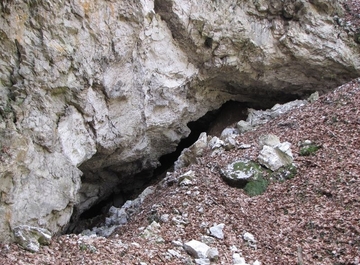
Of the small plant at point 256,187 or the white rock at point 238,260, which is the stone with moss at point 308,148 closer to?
the small plant at point 256,187

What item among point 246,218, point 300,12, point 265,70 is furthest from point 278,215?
point 300,12

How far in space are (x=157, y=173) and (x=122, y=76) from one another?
20.1ft

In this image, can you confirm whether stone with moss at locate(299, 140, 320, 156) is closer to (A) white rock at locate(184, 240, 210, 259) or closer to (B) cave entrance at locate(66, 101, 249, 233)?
(A) white rock at locate(184, 240, 210, 259)

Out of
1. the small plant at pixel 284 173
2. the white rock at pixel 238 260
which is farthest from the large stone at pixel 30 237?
the small plant at pixel 284 173

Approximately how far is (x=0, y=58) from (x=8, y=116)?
3.74ft

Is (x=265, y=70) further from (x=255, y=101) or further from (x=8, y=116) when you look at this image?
(x=8, y=116)

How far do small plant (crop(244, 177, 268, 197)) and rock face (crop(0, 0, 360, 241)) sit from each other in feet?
13.0

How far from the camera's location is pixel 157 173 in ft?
49.8

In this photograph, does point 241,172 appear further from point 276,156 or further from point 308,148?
point 308,148

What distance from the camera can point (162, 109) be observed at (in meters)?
11.9

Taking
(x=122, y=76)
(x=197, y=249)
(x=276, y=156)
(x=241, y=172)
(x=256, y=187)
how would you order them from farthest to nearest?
(x=122, y=76), (x=276, y=156), (x=241, y=172), (x=256, y=187), (x=197, y=249)

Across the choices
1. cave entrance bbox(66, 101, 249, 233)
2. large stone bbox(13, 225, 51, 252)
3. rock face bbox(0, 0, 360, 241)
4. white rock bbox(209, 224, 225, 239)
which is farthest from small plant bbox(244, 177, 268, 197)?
cave entrance bbox(66, 101, 249, 233)

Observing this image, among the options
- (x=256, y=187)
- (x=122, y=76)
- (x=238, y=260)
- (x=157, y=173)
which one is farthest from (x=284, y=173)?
(x=157, y=173)

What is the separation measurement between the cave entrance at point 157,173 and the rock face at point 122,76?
1.47 ft
